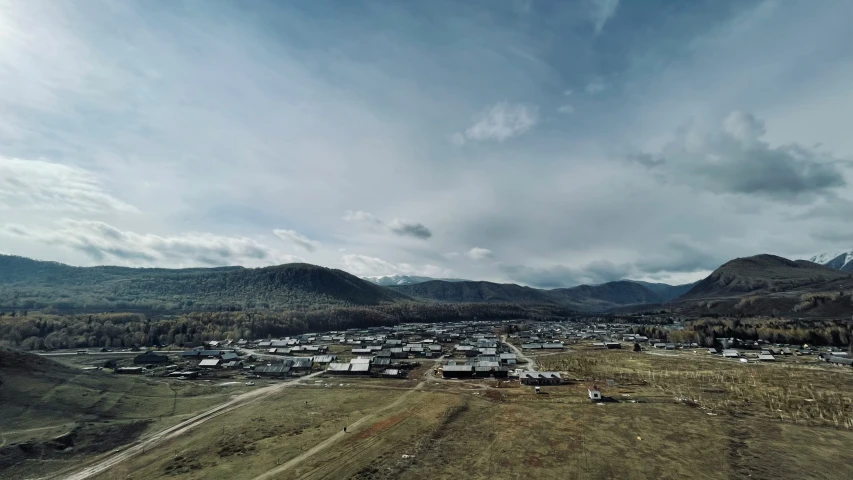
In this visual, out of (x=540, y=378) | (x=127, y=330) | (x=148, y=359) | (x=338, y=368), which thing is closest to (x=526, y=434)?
(x=540, y=378)

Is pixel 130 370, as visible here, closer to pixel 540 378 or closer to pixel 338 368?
pixel 338 368

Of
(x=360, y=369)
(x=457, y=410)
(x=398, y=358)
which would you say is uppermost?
(x=360, y=369)

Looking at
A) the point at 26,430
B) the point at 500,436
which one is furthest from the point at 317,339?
the point at 500,436

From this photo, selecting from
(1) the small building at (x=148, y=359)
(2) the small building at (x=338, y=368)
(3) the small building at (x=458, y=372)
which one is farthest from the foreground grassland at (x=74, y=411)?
(3) the small building at (x=458, y=372)

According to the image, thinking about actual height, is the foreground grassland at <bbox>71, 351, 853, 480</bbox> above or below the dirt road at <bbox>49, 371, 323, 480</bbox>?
above

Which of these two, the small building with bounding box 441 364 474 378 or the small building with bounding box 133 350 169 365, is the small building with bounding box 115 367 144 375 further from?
the small building with bounding box 441 364 474 378

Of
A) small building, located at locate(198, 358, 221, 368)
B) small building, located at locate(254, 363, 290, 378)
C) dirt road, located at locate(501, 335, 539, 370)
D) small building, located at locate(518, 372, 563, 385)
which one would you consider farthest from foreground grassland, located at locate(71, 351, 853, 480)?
small building, located at locate(198, 358, 221, 368)

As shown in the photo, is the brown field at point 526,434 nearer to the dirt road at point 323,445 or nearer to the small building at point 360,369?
the dirt road at point 323,445
